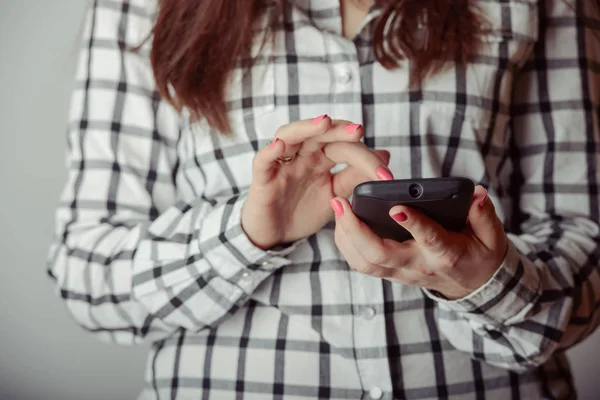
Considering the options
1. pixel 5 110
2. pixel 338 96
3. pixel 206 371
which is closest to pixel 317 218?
pixel 338 96

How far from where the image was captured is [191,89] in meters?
0.73

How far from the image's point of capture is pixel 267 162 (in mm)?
545

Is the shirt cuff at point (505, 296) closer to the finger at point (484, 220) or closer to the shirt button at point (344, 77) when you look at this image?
the finger at point (484, 220)

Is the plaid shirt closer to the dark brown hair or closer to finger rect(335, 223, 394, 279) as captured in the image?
the dark brown hair

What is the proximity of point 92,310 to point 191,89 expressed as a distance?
1.07 feet

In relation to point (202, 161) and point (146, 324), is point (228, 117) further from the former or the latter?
point (146, 324)

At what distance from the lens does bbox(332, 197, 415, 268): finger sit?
505 millimetres

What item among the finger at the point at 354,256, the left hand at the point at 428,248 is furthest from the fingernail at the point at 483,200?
the finger at the point at 354,256

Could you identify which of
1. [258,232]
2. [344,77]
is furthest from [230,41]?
[258,232]

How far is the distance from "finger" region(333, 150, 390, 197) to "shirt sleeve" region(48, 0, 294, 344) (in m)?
0.13

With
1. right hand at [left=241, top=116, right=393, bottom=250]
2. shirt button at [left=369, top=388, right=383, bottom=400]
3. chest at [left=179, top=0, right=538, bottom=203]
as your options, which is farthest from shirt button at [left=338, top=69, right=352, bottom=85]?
shirt button at [left=369, top=388, right=383, bottom=400]

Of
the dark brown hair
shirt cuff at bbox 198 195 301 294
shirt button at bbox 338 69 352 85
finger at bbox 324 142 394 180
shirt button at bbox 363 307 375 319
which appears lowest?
shirt button at bbox 363 307 375 319

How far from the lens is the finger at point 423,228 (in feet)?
1.49

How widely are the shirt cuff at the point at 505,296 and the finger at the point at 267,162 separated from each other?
23 centimetres
